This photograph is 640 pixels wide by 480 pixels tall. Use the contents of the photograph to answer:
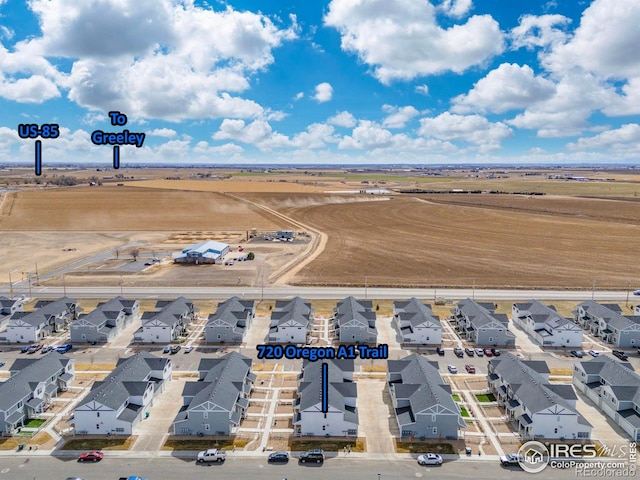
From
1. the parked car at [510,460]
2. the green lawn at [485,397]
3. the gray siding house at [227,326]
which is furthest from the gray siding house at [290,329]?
the parked car at [510,460]

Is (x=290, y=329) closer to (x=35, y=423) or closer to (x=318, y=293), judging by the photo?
(x=318, y=293)

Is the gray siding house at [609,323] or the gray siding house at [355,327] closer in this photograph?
the gray siding house at [609,323]

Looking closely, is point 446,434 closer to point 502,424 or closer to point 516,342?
point 502,424

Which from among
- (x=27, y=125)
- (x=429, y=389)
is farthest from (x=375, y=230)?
(x=27, y=125)

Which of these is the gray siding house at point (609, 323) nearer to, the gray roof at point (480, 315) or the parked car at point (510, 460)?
the gray roof at point (480, 315)

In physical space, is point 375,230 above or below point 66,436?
above

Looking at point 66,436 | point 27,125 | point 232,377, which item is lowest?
point 66,436

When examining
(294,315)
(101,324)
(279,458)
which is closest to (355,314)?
(294,315)

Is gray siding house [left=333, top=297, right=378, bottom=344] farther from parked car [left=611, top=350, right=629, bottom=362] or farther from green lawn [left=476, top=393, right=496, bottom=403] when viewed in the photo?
parked car [left=611, top=350, right=629, bottom=362]
